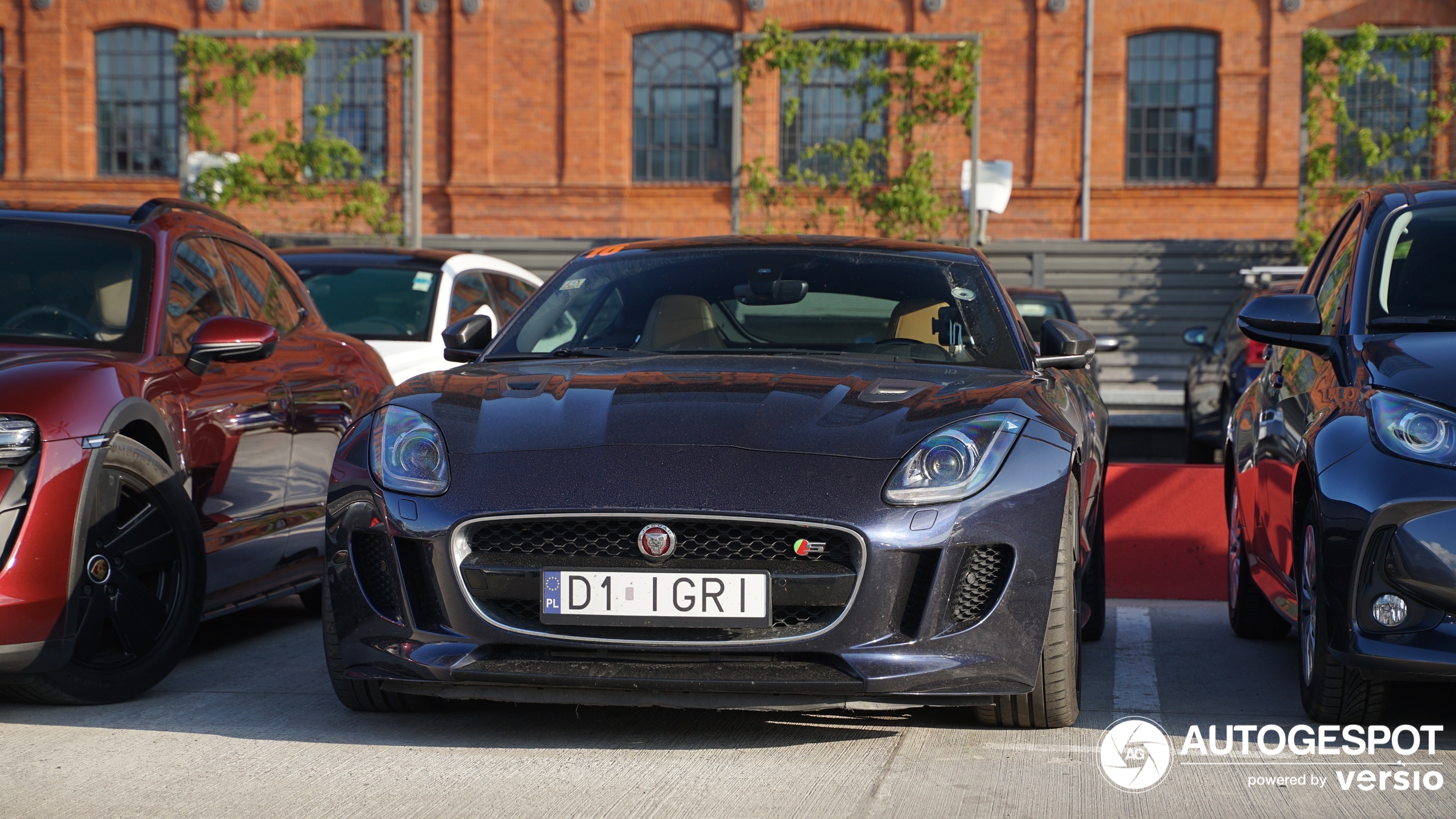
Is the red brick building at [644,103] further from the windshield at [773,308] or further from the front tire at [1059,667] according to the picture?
the front tire at [1059,667]

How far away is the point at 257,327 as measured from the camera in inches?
206

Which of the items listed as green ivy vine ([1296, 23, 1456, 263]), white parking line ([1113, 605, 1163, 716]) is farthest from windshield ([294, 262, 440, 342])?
green ivy vine ([1296, 23, 1456, 263])

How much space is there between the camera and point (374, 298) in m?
9.88

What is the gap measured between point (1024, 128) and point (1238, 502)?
22674mm

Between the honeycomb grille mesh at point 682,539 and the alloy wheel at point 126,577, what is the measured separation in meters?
1.33

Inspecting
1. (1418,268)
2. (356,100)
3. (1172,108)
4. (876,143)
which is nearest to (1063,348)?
(1418,268)

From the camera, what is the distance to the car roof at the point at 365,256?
10.1 m

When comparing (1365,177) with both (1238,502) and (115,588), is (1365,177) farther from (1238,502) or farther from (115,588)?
(115,588)

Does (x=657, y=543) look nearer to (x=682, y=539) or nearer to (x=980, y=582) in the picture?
(x=682, y=539)

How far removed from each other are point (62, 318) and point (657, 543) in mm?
2527

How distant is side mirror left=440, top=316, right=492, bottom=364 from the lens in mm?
5145

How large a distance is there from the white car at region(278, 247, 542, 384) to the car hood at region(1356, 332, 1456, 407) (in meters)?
6.07

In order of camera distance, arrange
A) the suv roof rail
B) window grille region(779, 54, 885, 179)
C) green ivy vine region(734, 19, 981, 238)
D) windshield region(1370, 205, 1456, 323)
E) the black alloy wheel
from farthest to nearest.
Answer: window grille region(779, 54, 885, 179) < green ivy vine region(734, 19, 981, 238) < the black alloy wheel < the suv roof rail < windshield region(1370, 205, 1456, 323)

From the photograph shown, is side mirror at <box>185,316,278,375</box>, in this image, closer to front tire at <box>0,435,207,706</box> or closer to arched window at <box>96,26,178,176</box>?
front tire at <box>0,435,207,706</box>
